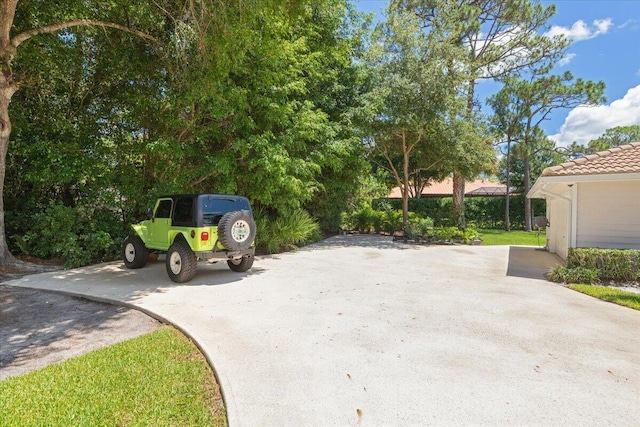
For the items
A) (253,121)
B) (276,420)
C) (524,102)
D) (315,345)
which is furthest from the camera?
(524,102)

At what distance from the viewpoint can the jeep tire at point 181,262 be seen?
20.0 ft

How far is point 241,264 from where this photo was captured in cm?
717

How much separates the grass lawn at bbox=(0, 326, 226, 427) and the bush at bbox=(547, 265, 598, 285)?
6812 mm

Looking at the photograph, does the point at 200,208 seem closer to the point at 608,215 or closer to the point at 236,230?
the point at 236,230

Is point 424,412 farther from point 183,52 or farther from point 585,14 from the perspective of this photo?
point 585,14

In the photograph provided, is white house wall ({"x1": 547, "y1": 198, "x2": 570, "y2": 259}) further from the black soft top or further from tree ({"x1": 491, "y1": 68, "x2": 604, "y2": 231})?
tree ({"x1": 491, "y1": 68, "x2": 604, "y2": 231})

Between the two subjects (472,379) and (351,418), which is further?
(472,379)

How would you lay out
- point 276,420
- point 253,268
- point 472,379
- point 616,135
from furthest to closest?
point 616,135 < point 253,268 < point 472,379 < point 276,420

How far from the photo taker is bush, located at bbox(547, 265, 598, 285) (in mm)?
6453

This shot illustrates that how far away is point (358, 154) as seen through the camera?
13.4 metres

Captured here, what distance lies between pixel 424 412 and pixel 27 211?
10.7 metres

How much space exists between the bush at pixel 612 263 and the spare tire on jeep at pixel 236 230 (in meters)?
6.64

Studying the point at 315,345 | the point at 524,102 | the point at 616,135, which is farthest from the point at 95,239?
the point at 616,135

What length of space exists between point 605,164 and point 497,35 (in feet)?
44.0
